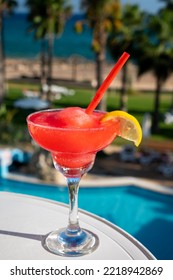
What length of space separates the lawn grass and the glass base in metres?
18.1

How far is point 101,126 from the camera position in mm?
2369

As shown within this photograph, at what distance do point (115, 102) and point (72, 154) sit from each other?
28219mm

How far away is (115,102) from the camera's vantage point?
3047 cm

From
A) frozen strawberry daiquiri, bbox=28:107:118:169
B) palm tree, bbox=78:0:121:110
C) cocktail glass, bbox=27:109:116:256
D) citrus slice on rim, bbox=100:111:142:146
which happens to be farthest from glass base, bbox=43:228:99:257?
palm tree, bbox=78:0:121:110

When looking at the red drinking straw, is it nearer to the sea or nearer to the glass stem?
the glass stem

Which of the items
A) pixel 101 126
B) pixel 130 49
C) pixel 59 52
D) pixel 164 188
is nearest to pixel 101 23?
pixel 130 49

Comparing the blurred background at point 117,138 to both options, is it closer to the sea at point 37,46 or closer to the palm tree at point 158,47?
the palm tree at point 158,47

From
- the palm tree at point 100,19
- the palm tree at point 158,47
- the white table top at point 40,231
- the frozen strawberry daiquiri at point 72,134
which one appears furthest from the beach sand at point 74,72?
the frozen strawberry daiquiri at point 72,134

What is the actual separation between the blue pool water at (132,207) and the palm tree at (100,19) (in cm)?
689

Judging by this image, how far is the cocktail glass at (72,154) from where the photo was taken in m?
2.34

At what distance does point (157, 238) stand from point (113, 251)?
6224mm

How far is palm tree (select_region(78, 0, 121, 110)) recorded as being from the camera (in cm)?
1720

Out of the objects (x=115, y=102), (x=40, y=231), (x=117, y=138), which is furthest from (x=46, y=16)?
(x=40, y=231)
